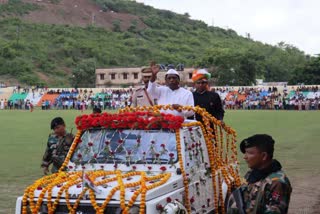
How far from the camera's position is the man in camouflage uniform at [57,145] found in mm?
9484

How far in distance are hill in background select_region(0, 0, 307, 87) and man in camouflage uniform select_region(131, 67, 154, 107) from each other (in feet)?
262

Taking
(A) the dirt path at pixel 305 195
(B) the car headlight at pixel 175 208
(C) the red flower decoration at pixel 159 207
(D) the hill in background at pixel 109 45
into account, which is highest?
(D) the hill in background at pixel 109 45

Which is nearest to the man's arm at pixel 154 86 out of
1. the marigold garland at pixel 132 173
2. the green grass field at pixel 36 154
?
the marigold garland at pixel 132 173

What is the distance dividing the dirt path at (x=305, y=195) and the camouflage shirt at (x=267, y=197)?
614 centimetres

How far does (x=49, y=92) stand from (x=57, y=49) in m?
43.1

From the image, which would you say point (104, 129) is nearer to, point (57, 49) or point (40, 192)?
point (40, 192)

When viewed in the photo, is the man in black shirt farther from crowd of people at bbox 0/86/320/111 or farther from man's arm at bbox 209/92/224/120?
crowd of people at bbox 0/86/320/111

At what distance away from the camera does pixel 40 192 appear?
23.0 ft

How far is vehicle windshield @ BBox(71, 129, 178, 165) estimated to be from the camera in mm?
7910

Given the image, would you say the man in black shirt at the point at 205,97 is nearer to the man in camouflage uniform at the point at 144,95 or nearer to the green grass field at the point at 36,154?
the man in camouflage uniform at the point at 144,95

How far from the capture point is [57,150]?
9.55 m

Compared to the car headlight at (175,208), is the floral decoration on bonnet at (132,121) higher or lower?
higher

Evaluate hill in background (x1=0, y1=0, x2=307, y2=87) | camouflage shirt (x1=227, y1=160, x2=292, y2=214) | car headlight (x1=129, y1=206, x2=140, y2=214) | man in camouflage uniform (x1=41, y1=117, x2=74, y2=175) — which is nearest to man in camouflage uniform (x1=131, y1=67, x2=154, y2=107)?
man in camouflage uniform (x1=41, y1=117, x2=74, y2=175)

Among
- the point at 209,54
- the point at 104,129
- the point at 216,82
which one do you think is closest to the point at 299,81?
the point at 216,82
